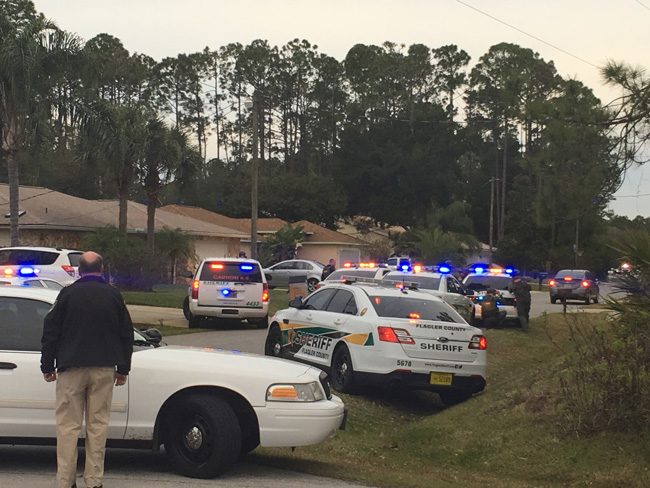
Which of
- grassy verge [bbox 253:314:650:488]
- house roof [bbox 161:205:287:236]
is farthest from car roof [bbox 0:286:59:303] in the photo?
house roof [bbox 161:205:287:236]

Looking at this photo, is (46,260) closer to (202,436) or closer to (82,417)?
(202,436)

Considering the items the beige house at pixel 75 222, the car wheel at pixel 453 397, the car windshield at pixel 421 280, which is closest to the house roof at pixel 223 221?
the beige house at pixel 75 222

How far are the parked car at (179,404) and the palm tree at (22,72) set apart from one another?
20408mm

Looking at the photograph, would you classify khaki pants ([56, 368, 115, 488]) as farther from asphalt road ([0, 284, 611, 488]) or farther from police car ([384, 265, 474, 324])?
police car ([384, 265, 474, 324])

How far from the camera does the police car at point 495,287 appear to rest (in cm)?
2388

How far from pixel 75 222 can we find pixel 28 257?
17.0m

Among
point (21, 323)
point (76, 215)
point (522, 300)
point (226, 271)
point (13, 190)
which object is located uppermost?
point (13, 190)

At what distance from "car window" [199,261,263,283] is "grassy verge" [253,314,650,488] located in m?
9.35

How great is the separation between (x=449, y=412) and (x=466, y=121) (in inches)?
2963

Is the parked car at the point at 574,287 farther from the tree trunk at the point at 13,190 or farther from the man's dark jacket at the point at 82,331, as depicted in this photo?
the man's dark jacket at the point at 82,331

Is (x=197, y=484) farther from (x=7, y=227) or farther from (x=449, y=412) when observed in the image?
(x=7, y=227)

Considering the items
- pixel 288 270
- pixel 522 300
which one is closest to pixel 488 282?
pixel 522 300

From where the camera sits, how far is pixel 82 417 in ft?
21.6

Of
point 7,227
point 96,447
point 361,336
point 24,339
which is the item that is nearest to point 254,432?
point 96,447
